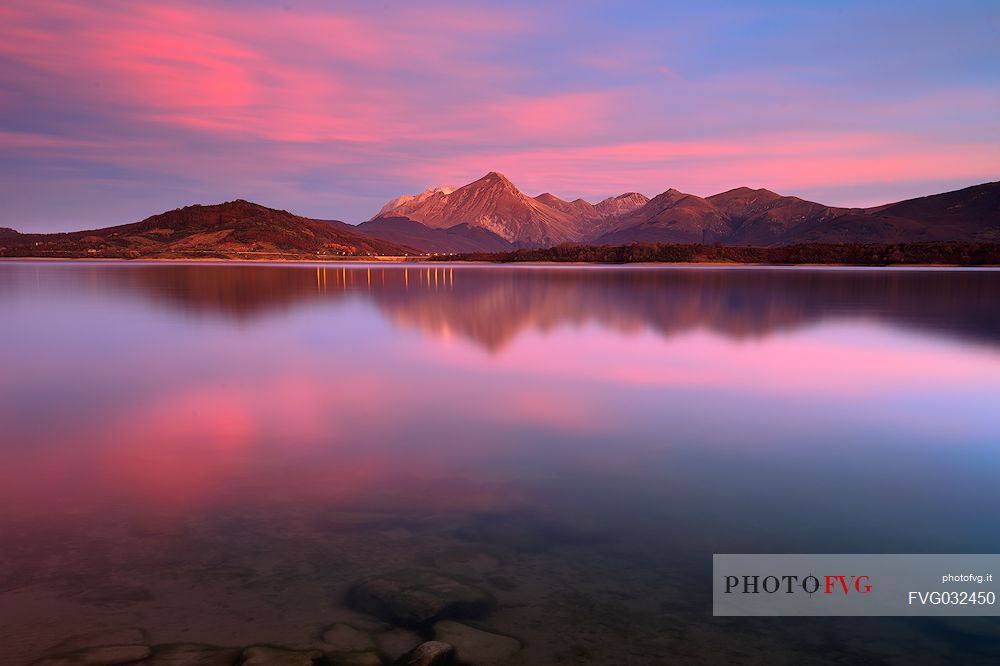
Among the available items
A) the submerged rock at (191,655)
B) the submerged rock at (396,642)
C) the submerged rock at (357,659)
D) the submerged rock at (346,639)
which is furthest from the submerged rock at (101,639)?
the submerged rock at (396,642)

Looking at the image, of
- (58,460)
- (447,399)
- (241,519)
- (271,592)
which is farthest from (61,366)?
(271,592)

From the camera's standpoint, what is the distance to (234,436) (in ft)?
45.7

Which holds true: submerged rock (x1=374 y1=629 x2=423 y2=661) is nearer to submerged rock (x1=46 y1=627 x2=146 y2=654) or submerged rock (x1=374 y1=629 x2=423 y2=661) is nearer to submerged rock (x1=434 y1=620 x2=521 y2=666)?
submerged rock (x1=434 y1=620 x2=521 y2=666)

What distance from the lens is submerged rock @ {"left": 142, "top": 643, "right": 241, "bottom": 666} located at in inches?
238

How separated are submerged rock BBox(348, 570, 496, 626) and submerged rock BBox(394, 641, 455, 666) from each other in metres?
0.67

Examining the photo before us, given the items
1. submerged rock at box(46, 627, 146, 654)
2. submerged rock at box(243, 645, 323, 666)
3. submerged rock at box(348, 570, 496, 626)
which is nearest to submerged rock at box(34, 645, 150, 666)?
submerged rock at box(46, 627, 146, 654)

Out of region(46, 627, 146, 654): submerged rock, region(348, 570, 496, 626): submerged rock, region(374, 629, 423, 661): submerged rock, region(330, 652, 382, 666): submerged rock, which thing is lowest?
region(374, 629, 423, 661): submerged rock

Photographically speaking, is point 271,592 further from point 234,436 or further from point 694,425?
point 694,425

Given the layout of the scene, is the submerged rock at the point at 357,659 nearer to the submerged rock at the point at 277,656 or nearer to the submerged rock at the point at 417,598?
the submerged rock at the point at 277,656

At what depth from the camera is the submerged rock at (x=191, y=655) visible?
238 inches

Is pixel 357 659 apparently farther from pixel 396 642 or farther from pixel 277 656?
pixel 277 656

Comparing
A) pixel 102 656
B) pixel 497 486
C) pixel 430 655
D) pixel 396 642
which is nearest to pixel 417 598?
pixel 396 642

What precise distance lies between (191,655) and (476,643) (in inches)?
109

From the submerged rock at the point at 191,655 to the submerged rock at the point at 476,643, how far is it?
2.02 meters
